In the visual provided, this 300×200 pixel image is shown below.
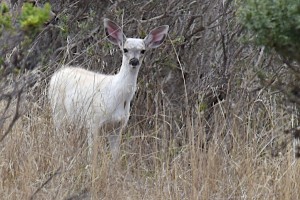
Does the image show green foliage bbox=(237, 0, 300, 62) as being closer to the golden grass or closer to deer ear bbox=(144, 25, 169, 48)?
the golden grass

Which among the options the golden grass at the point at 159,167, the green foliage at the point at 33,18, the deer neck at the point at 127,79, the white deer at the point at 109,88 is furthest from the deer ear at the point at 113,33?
the green foliage at the point at 33,18

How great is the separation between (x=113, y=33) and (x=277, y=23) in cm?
472

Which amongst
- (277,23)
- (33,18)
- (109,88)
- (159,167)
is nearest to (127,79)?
(109,88)

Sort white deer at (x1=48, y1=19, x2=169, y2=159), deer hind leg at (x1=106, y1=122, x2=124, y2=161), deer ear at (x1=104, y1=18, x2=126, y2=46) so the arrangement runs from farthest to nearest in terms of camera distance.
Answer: deer ear at (x1=104, y1=18, x2=126, y2=46) < white deer at (x1=48, y1=19, x2=169, y2=159) < deer hind leg at (x1=106, y1=122, x2=124, y2=161)

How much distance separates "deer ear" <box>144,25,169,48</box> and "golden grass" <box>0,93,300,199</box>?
4.43 feet

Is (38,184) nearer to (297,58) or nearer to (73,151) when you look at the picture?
(73,151)

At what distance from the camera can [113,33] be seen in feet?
31.0

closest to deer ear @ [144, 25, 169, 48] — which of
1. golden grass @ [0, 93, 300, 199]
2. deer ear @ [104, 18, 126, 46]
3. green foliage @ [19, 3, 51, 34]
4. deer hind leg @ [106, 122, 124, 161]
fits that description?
deer ear @ [104, 18, 126, 46]

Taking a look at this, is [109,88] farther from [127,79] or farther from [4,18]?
[4,18]

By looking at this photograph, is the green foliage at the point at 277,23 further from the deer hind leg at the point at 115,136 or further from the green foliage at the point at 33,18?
the deer hind leg at the point at 115,136

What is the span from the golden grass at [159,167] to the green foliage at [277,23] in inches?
83.8

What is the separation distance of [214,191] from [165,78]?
331 cm

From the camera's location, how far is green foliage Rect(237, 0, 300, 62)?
4.79 metres

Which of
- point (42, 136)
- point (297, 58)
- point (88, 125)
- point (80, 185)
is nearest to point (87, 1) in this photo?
point (88, 125)
